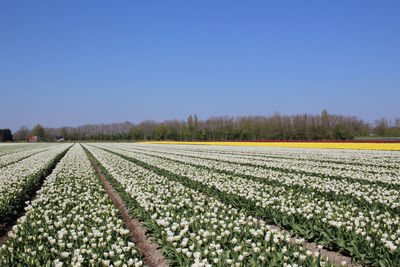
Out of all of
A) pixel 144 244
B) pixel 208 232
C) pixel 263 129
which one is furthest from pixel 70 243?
pixel 263 129

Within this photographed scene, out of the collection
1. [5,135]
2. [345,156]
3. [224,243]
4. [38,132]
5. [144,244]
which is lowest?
[144,244]

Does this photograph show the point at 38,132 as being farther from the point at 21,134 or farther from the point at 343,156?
the point at 343,156

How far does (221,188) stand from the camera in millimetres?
10039

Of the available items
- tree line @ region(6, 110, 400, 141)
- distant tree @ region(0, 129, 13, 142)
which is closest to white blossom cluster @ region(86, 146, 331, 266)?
tree line @ region(6, 110, 400, 141)

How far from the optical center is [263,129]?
96.4 metres

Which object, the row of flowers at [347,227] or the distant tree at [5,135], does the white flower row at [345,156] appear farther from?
the distant tree at [5,135]

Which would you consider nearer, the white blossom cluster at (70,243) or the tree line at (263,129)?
the white blossom cluster at (70,243)

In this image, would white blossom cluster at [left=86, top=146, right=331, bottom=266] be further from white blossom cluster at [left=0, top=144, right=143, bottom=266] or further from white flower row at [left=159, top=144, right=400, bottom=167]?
white flower row at [left=159, top=144, right=400, bottom=167]

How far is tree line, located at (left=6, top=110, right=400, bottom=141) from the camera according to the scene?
8439cm

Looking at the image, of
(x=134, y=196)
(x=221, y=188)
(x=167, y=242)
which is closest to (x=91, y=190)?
(x=134, y=196)

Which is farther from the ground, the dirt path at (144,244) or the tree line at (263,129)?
the tree line at (263,129)

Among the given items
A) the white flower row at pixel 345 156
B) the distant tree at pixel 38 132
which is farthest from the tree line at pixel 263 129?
the white flower row at pixel 345 156

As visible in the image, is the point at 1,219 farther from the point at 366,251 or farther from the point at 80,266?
the point at 366,251

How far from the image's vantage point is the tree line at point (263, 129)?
8439cm
